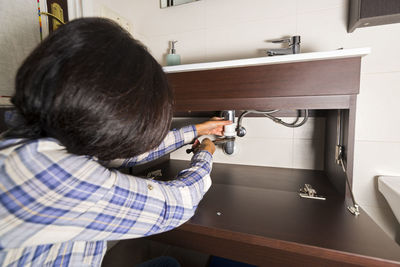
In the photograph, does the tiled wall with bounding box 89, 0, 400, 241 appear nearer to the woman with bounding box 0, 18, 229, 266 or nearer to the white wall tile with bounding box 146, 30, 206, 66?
the white wall tile with bounding box 146, 30, 206, 66

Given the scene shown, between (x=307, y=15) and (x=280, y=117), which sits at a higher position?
(x=307, y=15)

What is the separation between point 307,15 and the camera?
3.04 feet

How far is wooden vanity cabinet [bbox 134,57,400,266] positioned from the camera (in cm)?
45

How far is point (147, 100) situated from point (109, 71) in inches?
3.1

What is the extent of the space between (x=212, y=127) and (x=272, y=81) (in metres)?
0.31

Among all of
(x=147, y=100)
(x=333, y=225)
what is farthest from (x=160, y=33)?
(x=333, y=225)

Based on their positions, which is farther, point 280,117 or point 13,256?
point 280,117

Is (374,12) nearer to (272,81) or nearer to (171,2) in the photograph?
(272,81)

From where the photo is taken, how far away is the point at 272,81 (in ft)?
2.19

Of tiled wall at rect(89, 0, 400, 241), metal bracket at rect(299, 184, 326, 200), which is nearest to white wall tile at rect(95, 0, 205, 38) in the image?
tiled wall at rect(89, 0, 400, 241)

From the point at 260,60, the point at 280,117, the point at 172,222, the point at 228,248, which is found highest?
the point at 260,60

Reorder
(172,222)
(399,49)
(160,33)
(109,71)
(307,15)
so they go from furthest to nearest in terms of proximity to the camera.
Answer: (160,33) < (307,15) < (399,49) < (172,222) < (109,71)

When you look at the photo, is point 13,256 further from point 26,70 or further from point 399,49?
point 399,49

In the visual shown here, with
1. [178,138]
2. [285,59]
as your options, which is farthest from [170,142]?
[285,59]
